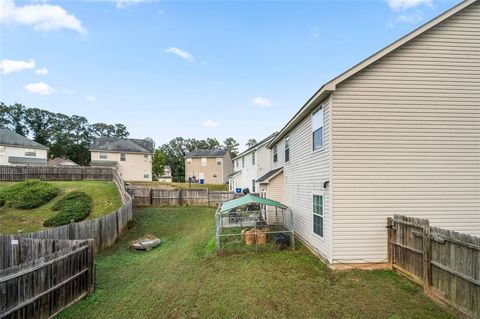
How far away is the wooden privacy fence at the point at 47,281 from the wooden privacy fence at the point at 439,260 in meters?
8.31

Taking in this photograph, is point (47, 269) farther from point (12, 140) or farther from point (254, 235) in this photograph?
point (12, 140)

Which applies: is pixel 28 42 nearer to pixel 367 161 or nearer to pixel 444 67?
pixel 367 161

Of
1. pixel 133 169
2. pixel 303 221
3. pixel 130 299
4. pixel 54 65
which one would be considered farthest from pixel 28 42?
pixel 133 169

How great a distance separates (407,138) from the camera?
25.0 feet

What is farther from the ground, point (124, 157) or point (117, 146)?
point (117, 146)

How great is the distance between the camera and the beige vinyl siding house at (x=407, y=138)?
7.45 meters

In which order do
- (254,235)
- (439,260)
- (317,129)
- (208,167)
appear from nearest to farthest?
(439,260) → (317,129) → (254,235) → (208,167)

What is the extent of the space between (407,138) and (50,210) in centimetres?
2090

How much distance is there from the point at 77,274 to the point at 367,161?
8816 millimetres

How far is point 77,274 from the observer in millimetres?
6176

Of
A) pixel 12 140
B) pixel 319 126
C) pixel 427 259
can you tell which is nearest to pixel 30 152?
pixel 12 140

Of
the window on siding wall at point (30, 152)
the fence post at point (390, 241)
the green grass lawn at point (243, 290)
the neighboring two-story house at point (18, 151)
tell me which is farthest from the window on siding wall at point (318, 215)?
the window on siding wall at point (30, 152)

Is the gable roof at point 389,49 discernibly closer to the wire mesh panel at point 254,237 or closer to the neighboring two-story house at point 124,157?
the wire mesh panel at point 254,237

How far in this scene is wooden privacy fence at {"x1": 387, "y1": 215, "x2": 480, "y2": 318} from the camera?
4445 millimetres
